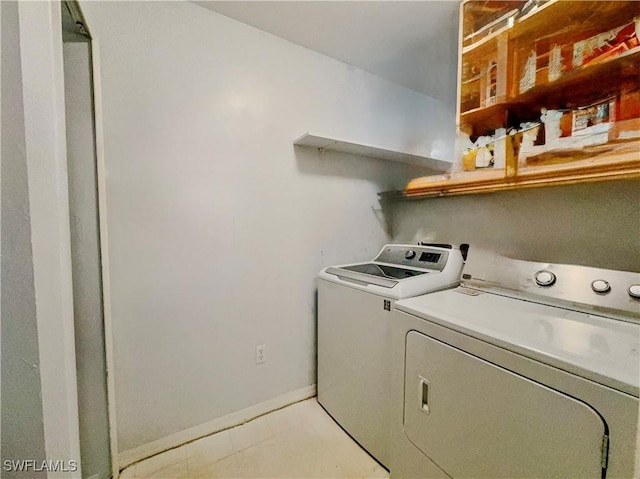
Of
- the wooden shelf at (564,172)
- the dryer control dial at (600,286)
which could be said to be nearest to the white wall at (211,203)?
the wooden shelf at (564,172)

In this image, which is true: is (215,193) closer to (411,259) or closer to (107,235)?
(107,235)

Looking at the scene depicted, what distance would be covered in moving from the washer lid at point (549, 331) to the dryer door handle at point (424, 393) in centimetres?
26

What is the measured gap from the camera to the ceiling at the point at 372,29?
138cm

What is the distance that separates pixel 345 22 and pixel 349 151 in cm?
73

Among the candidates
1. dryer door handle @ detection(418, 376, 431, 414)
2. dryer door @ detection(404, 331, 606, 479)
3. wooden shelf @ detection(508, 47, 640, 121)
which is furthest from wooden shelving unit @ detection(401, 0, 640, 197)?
dryer door handle @ detection(418, 376, 431, 414)

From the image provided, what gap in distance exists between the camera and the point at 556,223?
1.22 meters

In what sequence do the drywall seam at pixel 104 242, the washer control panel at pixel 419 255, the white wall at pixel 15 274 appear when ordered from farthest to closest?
1. the washer control panel at pixel 419 255
2. the drywall seam at pixel 104 242
3. the white wall at pixel 15 274

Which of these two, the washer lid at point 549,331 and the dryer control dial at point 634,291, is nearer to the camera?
the washer lid at point 549,331

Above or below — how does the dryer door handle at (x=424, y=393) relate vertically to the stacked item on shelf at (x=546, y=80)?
below

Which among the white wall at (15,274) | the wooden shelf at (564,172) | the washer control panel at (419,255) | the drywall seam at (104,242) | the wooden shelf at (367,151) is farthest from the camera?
the wooden shelf at (367,151)

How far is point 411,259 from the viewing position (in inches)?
65.0

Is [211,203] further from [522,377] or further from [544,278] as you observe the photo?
[544,278]

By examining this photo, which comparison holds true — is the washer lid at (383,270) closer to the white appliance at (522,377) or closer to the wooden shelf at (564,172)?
the white appliance at (522,377)

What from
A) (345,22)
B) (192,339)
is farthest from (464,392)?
(345,22)
